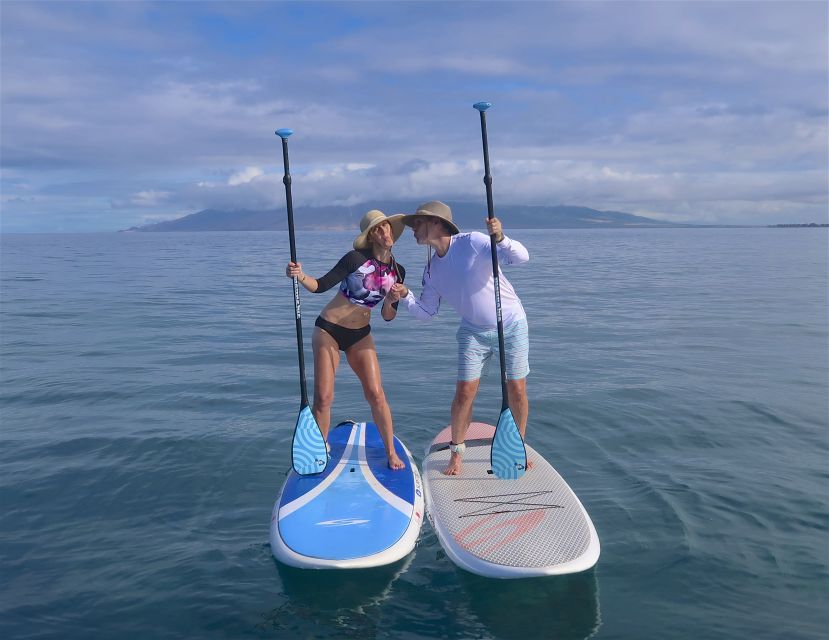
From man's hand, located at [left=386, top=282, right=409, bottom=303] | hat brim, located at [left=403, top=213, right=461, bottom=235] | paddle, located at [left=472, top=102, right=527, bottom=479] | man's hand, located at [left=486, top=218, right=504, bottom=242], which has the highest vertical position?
hat brim, located at [left=403, top=213, right=461, bottom=235]

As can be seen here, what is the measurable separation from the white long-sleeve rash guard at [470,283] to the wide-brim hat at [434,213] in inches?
11.7

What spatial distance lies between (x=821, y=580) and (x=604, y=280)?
26.9 meters

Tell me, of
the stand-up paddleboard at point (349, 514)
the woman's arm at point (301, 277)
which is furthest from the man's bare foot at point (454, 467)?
the woman's arm at point (301, 277)

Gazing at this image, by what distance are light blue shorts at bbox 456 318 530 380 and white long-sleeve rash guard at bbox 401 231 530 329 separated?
0.27 feet

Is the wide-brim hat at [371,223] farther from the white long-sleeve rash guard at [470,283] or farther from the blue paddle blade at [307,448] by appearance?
the blue paddle blade at [307,448]

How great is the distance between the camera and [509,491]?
265 inches

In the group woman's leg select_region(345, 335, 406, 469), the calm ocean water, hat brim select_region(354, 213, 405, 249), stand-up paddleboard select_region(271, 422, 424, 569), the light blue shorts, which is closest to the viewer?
the calm ocean water

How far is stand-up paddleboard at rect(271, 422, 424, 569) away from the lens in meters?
5.67

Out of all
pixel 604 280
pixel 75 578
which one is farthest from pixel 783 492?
pixel 604 280

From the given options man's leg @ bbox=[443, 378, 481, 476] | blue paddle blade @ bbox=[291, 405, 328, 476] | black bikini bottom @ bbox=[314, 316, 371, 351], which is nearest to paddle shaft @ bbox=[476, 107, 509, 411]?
man's leg @ bbox=[443, 378, 481, 476]

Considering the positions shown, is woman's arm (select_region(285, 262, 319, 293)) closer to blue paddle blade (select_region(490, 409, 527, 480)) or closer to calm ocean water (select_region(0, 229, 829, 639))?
blue paddle blade (select_region(490, 409, 527, 480))

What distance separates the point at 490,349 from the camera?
7266mm

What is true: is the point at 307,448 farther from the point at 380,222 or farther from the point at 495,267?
the point at 495,267

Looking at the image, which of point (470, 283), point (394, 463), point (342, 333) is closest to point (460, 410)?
point (394, 463)
